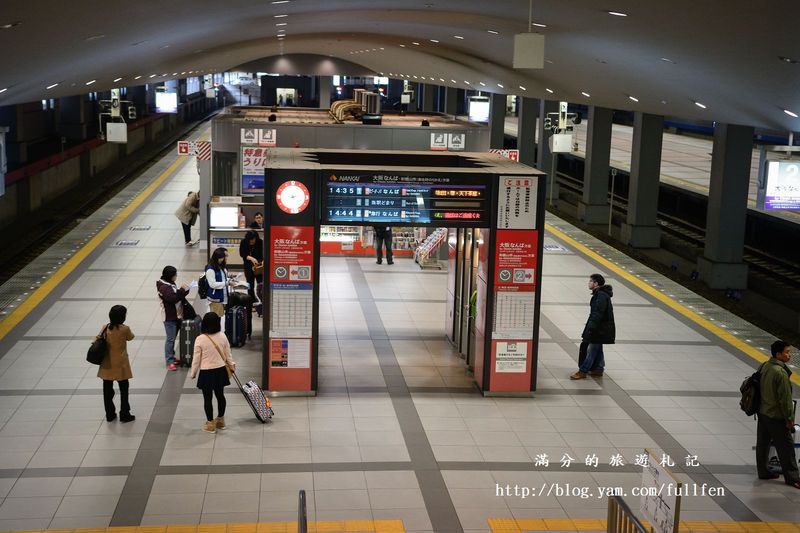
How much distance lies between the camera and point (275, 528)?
8.20 meters

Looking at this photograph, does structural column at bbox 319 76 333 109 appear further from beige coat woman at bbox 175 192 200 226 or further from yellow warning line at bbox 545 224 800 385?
beige coat woman at bbox 175 192 200 226

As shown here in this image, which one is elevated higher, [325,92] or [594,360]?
[325,92]

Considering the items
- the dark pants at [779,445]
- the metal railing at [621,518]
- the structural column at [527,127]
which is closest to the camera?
the metal railing at [621,518]

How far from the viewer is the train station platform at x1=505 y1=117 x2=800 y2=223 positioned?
29.1m

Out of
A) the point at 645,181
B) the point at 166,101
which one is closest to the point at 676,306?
the point at 645,181

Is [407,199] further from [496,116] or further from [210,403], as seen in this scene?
[496,116]

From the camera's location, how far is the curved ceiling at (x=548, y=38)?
918 centimetres

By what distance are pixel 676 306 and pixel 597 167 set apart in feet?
36.7

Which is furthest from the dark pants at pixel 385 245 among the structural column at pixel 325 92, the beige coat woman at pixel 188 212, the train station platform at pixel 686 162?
the structural column at pixel 325 92

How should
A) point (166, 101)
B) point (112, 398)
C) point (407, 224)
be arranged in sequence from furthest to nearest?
point (166, 101)
point (407, 224)
point (112, 398)

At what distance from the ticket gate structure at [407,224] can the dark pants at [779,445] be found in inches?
124

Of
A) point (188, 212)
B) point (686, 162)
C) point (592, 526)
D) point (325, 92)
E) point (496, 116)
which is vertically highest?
point (325, 92)

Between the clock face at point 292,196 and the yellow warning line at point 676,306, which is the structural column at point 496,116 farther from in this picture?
the clock face at point 292,196

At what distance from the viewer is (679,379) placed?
13109mm
